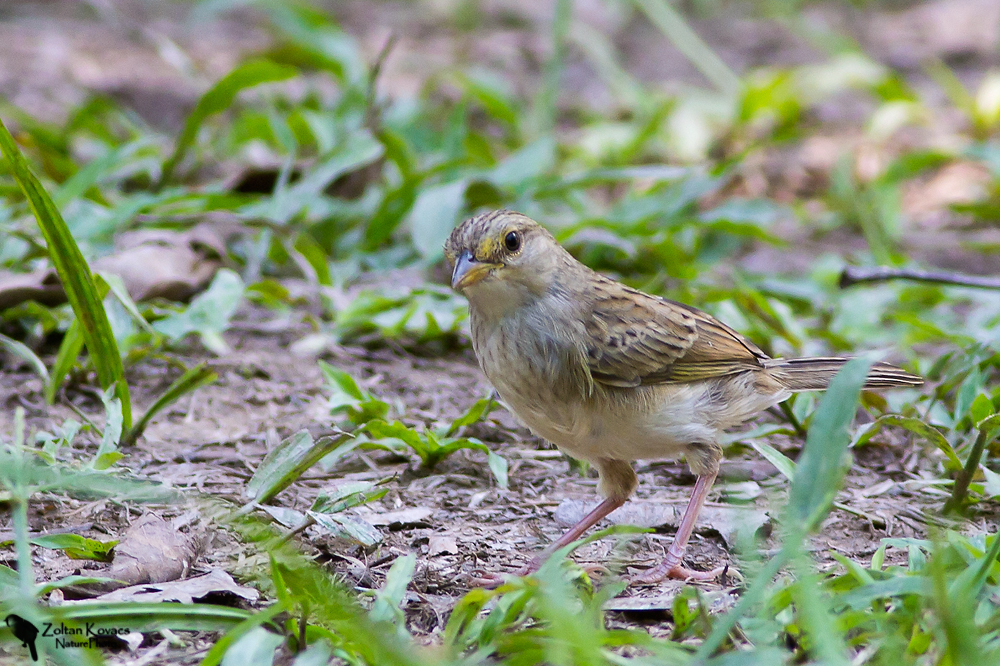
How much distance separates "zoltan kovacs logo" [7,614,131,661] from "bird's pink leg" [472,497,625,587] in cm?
100

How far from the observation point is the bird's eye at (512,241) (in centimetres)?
372

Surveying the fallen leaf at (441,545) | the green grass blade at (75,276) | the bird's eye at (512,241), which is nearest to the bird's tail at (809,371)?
the bird's eye at (512,241)

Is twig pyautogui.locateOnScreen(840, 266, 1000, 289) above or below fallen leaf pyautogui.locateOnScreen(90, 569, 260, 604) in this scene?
above

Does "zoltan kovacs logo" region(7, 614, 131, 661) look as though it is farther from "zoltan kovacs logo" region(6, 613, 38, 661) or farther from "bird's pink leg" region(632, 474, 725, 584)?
"bird's pink leg" region(632, 474, 725, 584)

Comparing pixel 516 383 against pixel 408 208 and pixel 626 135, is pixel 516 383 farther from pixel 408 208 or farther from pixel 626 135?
pixel 626 135

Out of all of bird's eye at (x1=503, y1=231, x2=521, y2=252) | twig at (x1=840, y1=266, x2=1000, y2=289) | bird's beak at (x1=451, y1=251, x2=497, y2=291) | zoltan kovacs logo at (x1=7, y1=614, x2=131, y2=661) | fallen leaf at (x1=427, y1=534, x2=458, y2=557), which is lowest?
fallen leaf at (x1=427, y1=534, x2=458, y2=557)

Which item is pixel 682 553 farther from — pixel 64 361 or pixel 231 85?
pixel 231 85

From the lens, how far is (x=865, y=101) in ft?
30.1

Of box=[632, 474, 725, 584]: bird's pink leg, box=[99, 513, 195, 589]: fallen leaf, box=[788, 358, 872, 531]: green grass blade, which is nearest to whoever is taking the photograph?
box=[788, 358, 872, 531]: green grass blade

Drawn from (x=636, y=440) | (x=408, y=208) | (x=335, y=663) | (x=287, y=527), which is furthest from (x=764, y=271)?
(x=335, y=663)

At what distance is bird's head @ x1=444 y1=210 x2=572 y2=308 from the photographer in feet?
12.0

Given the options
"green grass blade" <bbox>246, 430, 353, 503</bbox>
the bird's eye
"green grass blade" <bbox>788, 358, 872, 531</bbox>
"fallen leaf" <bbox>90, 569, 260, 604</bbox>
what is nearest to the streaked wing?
the bird's eye

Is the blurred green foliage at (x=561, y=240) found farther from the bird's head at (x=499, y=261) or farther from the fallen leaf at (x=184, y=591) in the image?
the bird's head at (x=499, y=261)

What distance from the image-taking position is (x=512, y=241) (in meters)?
3.74
